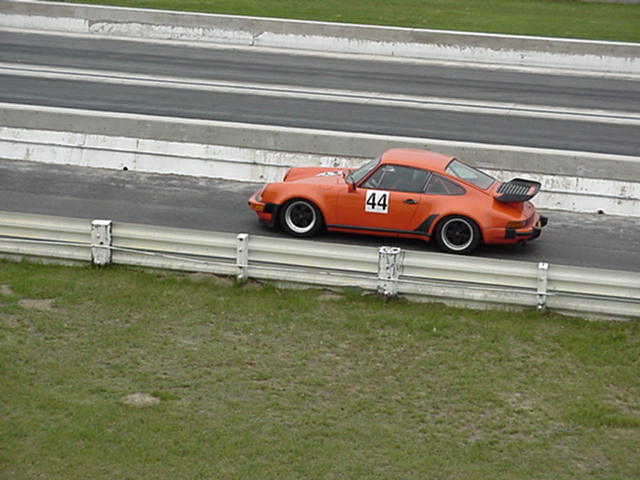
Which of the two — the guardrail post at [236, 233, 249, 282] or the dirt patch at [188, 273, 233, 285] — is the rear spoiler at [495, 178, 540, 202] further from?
the dirt patch at [188, 273, 233, 285]

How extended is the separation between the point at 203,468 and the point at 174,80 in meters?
17.0

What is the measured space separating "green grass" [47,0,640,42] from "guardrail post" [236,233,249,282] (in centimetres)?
2016

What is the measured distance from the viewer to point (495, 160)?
659 inches

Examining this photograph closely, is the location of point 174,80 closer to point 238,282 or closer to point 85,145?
point 85,145

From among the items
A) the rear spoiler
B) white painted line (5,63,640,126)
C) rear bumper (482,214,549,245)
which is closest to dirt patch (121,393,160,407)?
rear bumper (482,214,549,245)

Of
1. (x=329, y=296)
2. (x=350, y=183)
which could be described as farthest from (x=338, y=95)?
(x=329, y=296)

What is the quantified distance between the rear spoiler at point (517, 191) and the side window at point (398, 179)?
1084 mm

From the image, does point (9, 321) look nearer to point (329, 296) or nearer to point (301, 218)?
point (329, 296)

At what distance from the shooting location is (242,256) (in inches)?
483

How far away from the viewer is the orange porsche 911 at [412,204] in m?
13.3

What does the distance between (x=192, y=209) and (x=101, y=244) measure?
3016 millimetres

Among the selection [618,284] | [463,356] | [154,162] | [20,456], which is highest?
[154,162]

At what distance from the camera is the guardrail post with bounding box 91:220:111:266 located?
12602 mm

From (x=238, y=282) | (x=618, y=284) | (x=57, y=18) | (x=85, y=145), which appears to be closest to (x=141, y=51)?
(x=57, y=18)
